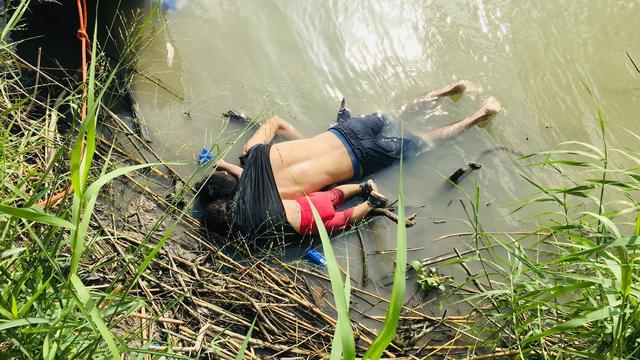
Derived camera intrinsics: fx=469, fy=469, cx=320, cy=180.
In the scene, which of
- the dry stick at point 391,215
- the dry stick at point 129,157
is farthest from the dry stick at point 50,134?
the dry stick at point 391,215

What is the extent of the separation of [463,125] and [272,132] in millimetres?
1867

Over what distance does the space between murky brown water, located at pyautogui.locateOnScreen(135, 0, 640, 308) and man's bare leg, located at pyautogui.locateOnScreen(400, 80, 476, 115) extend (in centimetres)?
9

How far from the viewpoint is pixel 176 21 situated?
5203 millimetres

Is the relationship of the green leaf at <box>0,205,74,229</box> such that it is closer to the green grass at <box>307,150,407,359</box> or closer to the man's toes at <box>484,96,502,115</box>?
the green grass at <box>307,150,407,359</box>

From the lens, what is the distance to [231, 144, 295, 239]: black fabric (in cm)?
376

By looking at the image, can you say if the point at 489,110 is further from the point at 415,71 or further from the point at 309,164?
the point at 309,164

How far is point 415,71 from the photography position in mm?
4934

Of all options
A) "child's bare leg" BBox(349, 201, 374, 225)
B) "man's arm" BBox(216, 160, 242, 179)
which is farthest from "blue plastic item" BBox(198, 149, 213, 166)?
"child's bare leg" BBox(349, 201, 374, 225)

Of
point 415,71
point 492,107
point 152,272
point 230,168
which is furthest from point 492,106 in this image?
point 152,272

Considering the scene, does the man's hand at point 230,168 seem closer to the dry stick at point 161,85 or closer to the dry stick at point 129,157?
the dry stick at point 129,157

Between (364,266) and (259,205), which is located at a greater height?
(259,205)

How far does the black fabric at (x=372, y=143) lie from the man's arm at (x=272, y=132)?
1.46ft

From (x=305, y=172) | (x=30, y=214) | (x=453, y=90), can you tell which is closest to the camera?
(x=30, y=214)

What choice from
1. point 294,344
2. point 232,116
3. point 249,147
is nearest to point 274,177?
point 249,147
